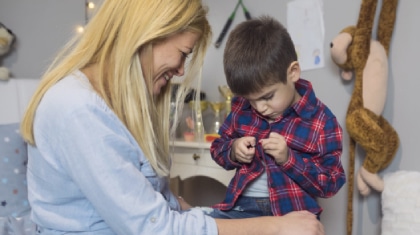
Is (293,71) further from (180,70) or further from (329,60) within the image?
(329,60)

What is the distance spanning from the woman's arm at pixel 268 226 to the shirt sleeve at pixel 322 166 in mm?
146

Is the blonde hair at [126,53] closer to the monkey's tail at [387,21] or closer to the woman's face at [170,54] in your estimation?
the woman's face at [170,54]

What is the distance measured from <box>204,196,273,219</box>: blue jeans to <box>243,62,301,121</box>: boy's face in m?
0.23

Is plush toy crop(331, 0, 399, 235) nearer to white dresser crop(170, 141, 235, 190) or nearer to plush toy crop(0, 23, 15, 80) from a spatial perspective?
white dresser crop(170, 141, 235, 190)

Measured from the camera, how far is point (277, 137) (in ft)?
3.20

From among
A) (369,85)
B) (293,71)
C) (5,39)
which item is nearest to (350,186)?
(369,85)

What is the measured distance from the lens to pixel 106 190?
2.41 ft

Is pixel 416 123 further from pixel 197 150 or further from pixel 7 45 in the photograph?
pixel 7 45

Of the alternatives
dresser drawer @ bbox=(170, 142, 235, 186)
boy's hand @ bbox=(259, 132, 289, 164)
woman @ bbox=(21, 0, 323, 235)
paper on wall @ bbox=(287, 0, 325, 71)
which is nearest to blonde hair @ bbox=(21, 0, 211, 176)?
woman @ bbox=(21, 0, 323, 235)

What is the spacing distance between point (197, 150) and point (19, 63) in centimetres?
92

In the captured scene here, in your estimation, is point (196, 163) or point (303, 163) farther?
point (196, 163)

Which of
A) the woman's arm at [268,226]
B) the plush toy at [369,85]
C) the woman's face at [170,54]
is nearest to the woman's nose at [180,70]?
the woman's face at [170,54]

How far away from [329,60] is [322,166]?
0.72 m

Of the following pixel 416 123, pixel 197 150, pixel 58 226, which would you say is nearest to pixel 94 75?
pixel 58 226
